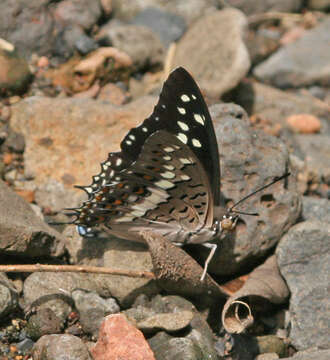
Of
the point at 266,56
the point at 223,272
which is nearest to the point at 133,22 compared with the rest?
the point at 266,56

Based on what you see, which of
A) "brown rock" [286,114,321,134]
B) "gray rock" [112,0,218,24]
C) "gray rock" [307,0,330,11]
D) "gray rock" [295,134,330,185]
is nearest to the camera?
"gray rock" [295,134,330,185]

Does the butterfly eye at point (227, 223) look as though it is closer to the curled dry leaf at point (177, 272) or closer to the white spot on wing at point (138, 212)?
the curled dry leaf at point (177, 272)

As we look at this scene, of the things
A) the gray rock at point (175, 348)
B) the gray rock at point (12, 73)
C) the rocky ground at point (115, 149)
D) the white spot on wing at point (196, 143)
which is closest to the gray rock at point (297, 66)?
the rocky ground at point (115, 149)

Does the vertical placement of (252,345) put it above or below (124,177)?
below

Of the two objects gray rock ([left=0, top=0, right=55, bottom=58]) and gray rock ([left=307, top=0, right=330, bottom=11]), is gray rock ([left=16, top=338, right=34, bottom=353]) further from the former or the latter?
gray rock ([left=307, top=0, right=330, bottom=11])

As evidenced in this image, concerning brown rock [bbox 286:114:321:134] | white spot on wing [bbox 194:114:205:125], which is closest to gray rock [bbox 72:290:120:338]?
white spot on wing [bbox 194:114:205:125]

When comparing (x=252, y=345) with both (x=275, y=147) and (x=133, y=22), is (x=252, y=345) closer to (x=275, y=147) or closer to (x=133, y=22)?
(x=275, y=147)
